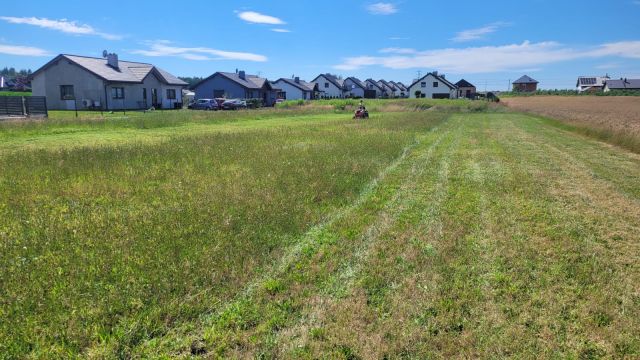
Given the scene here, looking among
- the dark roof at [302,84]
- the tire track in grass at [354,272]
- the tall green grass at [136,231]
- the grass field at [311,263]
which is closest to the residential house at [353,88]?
the dark roof at [302,84]

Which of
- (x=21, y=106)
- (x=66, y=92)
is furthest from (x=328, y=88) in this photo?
(x=21, y=106)

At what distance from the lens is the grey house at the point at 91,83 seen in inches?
1663

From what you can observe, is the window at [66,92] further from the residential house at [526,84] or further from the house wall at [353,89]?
the residential house at [526,84]

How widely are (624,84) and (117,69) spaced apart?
123443 mm

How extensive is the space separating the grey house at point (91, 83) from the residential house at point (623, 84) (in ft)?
374

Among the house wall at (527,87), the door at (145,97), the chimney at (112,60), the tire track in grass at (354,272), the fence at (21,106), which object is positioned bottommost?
the tire track in grass at (354,272)

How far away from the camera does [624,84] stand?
367ft

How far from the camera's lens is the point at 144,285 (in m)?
4.60

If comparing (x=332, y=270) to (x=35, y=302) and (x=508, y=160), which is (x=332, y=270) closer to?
(x=35, y=302)

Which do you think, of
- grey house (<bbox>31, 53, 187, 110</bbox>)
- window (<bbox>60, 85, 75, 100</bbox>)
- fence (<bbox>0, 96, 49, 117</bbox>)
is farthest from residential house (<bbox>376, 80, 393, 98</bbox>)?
fence (<bbox>0, 96, 49, 117</bbox>)

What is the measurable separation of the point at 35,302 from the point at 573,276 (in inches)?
242

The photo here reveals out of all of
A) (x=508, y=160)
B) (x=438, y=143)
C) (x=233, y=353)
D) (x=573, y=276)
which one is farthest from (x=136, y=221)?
(x=438, y=143)

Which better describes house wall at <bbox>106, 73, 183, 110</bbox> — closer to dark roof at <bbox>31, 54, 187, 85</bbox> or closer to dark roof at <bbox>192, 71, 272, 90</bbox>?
dark roof at <bbox>31, 54, 187, 85</bbox>

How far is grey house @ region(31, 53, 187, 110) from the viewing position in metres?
42.2
